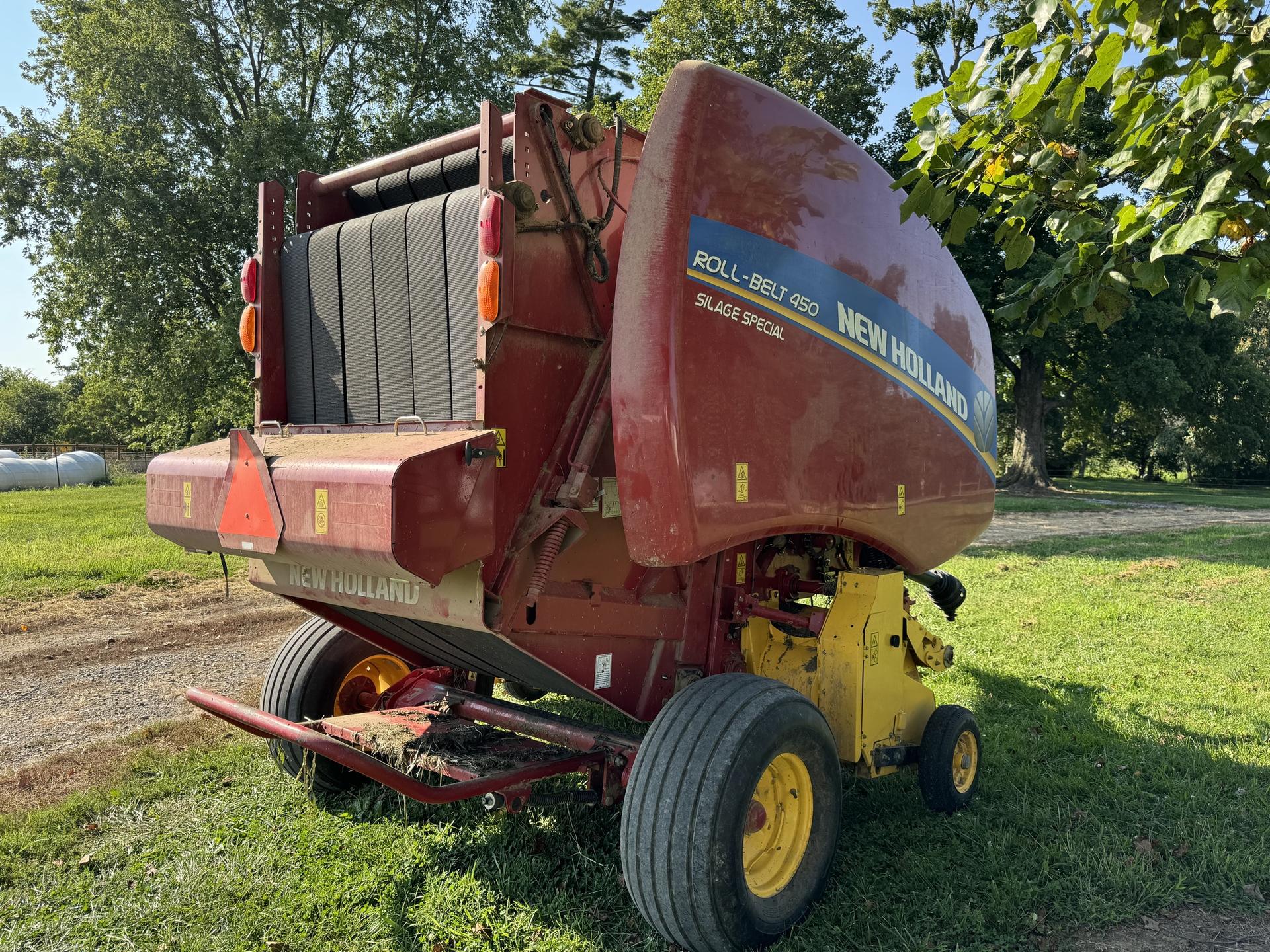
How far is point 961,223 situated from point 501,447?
169 centimetres

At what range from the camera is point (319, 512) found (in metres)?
2.91

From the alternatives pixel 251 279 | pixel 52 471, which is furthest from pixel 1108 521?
pixel 52 471

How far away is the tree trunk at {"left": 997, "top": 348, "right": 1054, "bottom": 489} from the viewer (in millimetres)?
Result: 28828

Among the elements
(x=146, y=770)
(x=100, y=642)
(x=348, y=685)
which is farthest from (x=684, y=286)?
(x=100, y=642)

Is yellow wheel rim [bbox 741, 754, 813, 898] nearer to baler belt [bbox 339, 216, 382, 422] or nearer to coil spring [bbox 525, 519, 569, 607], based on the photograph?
coil spring [bbox 525, 519, 569, 607]

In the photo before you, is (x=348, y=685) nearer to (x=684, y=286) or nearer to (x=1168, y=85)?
(x=684, y=286)

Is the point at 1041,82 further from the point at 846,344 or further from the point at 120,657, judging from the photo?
the point at 120,657

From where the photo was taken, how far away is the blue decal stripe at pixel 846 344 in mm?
3014

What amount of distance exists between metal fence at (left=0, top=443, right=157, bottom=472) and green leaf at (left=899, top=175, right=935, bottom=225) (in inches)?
1411

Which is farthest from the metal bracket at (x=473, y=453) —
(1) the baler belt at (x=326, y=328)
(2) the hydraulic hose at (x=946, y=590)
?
(2) the hydraulic hose at (x=946, y=590)

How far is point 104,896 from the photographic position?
3357 millimetres

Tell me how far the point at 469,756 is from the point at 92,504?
721 inches

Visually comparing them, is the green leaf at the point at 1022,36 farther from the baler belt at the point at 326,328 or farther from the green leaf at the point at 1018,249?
the baler belt at the point at 326,328

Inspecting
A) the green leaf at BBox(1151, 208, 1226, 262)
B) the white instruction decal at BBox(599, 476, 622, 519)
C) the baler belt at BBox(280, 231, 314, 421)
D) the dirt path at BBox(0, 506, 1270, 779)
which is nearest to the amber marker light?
the white instruction decal at BBox(599, 476, 622, 519)
